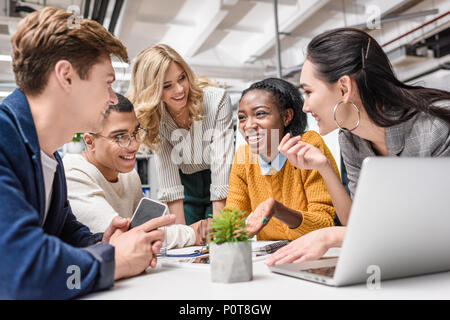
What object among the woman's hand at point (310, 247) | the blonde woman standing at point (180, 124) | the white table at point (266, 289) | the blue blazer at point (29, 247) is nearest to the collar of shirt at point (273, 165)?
the blonde woman standing at point (180, 124)

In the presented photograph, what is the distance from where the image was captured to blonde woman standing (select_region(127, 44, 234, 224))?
1.98 metres

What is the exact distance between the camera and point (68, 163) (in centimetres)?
157

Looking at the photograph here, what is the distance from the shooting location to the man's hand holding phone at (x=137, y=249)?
792 mm

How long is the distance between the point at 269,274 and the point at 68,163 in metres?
1.07

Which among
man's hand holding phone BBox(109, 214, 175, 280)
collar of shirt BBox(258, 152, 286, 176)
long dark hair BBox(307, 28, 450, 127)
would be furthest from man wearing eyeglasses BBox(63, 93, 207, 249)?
long dark hair BBox(307, 28, 450, 127)

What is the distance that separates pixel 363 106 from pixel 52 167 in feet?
3.08

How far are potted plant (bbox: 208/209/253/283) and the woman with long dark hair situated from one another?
0.53 metres

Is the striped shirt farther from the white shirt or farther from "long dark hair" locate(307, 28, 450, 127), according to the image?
the white shirt

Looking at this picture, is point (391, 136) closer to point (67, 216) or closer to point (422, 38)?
point (67, 216)

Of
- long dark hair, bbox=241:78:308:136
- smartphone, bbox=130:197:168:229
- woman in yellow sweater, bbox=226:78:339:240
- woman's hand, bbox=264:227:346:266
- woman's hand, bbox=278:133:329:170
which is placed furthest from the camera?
long dark hair, bbox=241:78:308:136

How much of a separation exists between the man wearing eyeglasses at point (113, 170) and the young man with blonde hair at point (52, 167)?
32 centimetres

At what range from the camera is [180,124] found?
2.12 meters

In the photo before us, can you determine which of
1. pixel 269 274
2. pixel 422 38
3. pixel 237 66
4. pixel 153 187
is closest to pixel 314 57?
pixel 269 274

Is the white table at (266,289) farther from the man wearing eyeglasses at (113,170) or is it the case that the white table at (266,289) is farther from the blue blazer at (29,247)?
the man wearing eyeglasses at (113,170)
